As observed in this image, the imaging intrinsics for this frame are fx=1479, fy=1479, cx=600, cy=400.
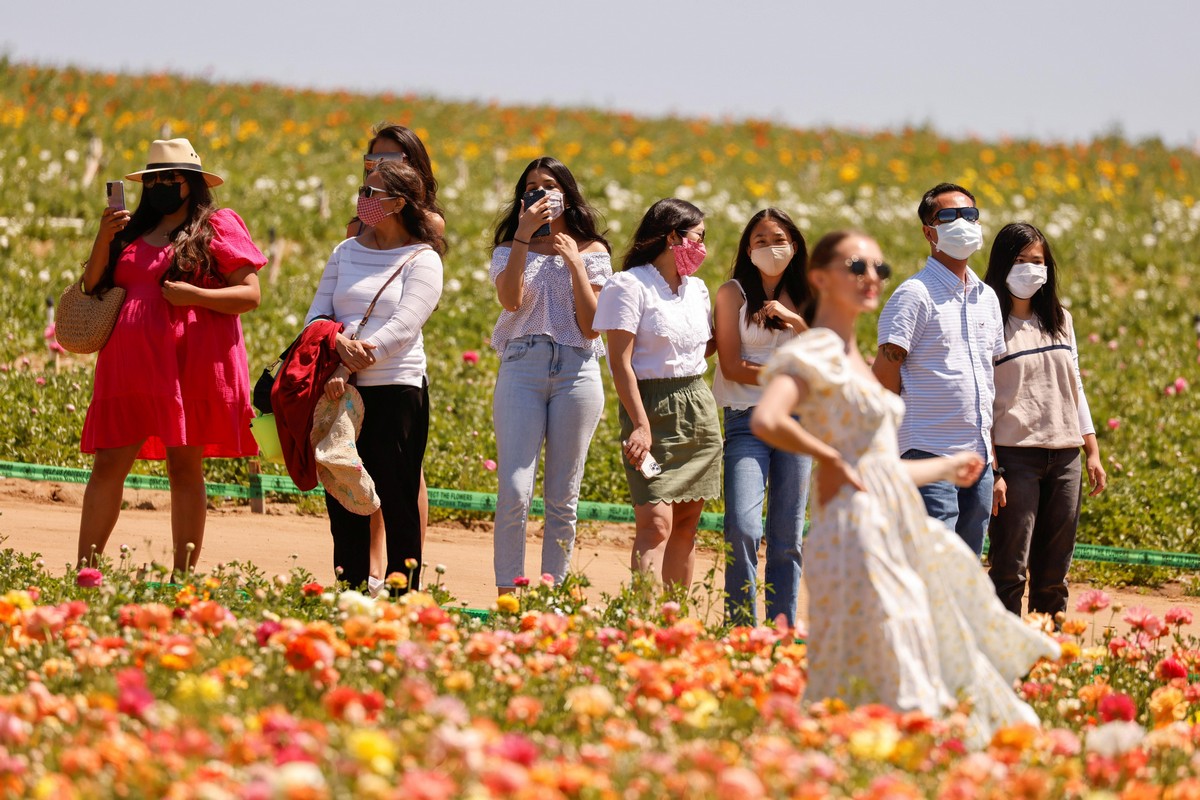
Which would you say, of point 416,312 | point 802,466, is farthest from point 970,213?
point 416,312

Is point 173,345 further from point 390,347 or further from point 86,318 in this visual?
point 390,347

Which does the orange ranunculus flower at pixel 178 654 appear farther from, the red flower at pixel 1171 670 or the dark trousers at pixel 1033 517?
the dark trousers at pixel 1033 517

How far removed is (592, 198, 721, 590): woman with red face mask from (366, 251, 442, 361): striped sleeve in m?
0.69

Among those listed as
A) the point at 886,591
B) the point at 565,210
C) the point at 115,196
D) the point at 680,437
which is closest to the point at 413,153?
the point at 565,210

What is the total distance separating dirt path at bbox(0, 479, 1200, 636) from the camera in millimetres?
7230

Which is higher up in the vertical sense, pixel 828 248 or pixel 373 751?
pixel 828 248

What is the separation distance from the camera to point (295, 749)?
2.92 m

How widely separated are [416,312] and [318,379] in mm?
467

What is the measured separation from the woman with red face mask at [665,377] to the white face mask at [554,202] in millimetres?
348

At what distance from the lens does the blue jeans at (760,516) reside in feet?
18.7

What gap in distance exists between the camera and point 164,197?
607cm

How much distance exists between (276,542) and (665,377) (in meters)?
2.86

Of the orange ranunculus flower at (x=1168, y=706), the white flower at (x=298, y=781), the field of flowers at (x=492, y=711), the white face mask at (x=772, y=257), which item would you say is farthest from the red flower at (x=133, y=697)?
the white face mask at (x=772, y=257)

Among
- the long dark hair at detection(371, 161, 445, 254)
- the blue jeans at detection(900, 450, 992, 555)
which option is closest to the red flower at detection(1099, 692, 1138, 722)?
the blue jeans at detection(900, 450, 992, 555)
